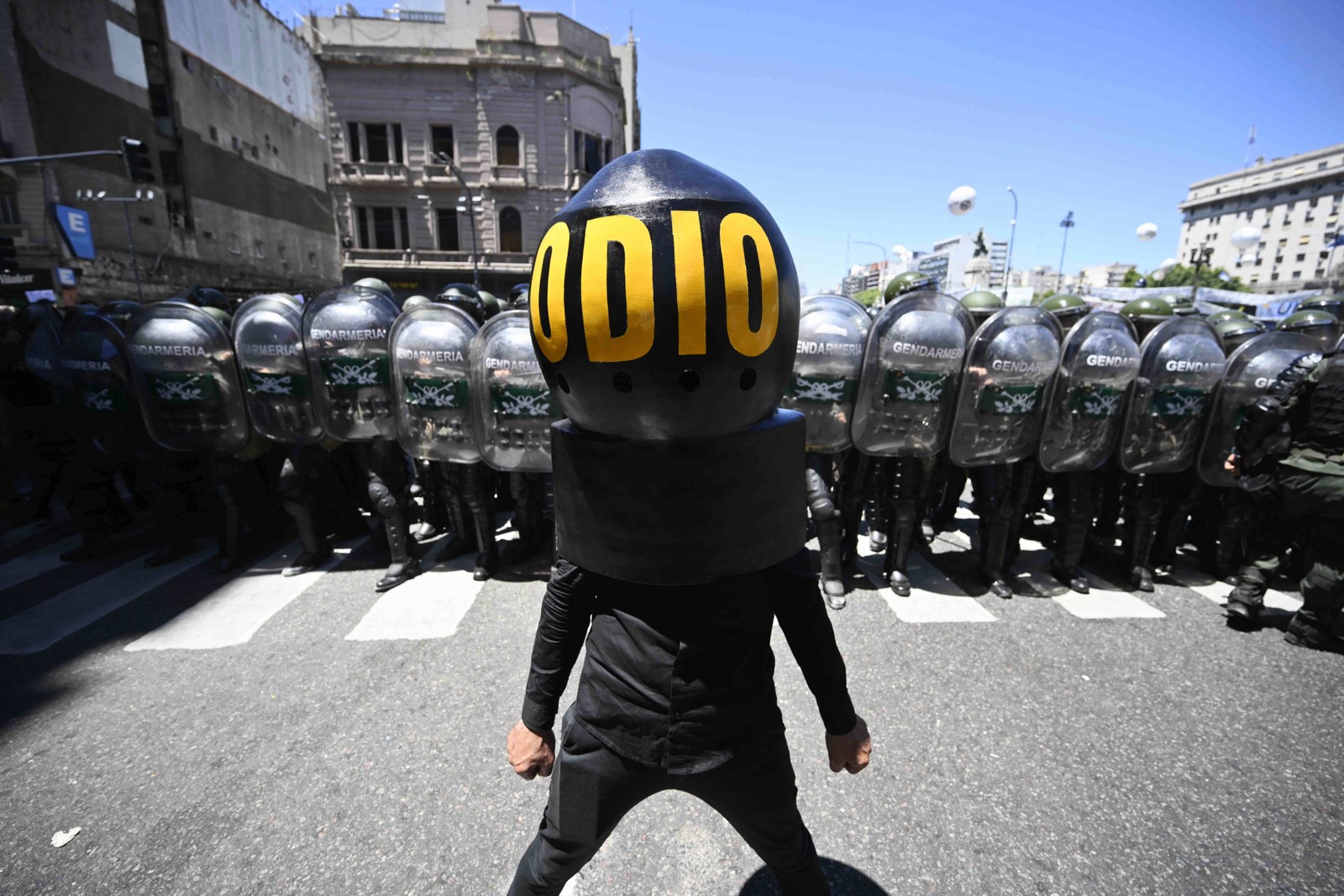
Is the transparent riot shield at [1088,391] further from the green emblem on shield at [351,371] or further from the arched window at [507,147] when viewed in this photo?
the arched window at [507,147]

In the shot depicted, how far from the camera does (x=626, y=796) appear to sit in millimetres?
1466

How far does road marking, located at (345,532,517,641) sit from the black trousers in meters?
2.66

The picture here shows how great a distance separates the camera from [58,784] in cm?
258

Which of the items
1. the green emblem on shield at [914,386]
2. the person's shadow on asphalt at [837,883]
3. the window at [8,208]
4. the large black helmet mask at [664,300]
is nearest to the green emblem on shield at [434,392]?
the green emblem on shield at [914,386]

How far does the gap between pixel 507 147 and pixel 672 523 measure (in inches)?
1156

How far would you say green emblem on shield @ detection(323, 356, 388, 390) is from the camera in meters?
4.29

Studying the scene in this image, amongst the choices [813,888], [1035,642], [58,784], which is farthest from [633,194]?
[1035,642]

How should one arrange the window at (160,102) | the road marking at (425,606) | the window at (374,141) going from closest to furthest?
the road marking at (425,606) < the window at (160,102) < the window at (374,141)

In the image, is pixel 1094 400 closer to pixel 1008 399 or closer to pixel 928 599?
pixel 1008 399

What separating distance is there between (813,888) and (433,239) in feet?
96.4

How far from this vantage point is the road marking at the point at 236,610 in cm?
378

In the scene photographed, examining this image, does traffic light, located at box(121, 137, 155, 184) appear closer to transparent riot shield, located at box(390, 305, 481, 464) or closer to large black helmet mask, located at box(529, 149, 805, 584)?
transparent riot shield, located at box(390, 305, 481, 464)

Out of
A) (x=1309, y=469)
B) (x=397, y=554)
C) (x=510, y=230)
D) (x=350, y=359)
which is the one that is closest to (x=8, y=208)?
(x=510, y=230)

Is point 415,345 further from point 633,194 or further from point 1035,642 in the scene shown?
point 1035,642
